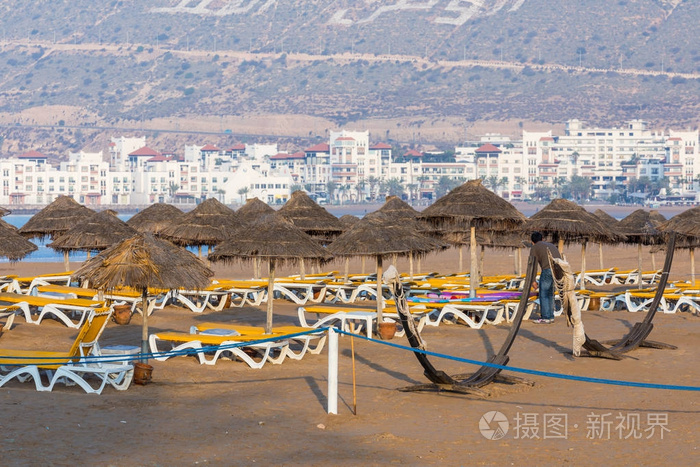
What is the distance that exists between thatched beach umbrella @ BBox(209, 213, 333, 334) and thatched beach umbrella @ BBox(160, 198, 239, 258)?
586cm

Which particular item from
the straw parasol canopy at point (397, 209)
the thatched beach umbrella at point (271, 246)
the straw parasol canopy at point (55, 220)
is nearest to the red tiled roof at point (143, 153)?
the straw parasol canopy at point (397, 209)

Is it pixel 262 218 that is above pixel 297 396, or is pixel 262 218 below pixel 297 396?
above

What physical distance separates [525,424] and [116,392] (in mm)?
3942

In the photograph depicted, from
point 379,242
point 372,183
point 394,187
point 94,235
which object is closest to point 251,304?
point 94,235

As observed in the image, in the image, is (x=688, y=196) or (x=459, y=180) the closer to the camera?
(x=688, y=196)

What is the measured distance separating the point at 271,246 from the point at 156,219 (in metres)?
9.51

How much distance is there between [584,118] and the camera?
7800 inches

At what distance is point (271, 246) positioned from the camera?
40.3 feet

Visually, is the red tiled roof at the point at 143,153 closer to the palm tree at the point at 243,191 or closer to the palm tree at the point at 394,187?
the palm tree at the point at 243,191

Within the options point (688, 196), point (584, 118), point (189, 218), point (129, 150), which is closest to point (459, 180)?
point (688, 196)

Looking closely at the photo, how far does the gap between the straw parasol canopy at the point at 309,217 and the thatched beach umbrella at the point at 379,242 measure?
5348 mm

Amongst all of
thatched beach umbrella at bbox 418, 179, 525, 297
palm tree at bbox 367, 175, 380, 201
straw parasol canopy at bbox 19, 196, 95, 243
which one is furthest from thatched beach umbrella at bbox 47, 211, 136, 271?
palm tree at bbox 367, 175, 380, 201

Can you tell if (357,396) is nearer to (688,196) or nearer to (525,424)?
(525,424)

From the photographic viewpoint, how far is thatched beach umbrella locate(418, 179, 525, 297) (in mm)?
17203
